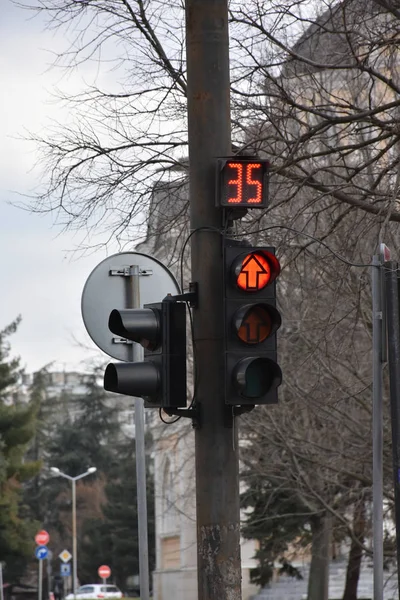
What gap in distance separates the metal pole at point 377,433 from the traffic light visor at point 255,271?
0.61 metres

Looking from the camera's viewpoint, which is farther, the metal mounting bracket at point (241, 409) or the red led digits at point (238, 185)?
the red led digits at point (238, 185)

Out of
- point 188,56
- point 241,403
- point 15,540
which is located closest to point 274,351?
point 241,403

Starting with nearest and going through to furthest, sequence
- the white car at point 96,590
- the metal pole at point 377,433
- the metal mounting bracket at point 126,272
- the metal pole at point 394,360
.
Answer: the metal pole at point 394,360, the metal pole at point 377,433, the metal mounting bracket at point 126,272, the white car at point 96,590

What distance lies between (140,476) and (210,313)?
6.68ft

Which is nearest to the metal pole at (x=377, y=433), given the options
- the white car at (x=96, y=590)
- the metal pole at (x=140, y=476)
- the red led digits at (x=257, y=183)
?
the red led digits at (x=257, y=183)

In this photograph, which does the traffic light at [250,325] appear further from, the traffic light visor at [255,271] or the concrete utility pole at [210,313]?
the concrete utility pole at [210,313]

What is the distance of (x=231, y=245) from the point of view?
755 centimetres

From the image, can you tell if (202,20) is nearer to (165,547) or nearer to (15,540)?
(165,547)

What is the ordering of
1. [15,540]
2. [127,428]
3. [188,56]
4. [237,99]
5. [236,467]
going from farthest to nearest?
[127,428] < [15,540] < [237,99] < [188,56] < [236,467]

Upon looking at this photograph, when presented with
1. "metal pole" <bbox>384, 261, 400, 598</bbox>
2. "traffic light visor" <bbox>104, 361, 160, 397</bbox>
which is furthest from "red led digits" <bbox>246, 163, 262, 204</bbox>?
"traffic light visor" <bbox>104, 361, 160, 397</bbox>

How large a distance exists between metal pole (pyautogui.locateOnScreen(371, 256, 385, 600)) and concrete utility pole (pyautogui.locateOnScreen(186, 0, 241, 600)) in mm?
815

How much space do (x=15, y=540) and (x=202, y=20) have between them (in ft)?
176

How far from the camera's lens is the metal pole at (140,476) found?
29.5 ft

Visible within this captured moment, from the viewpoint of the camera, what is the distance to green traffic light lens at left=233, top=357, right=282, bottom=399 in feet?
23.8
